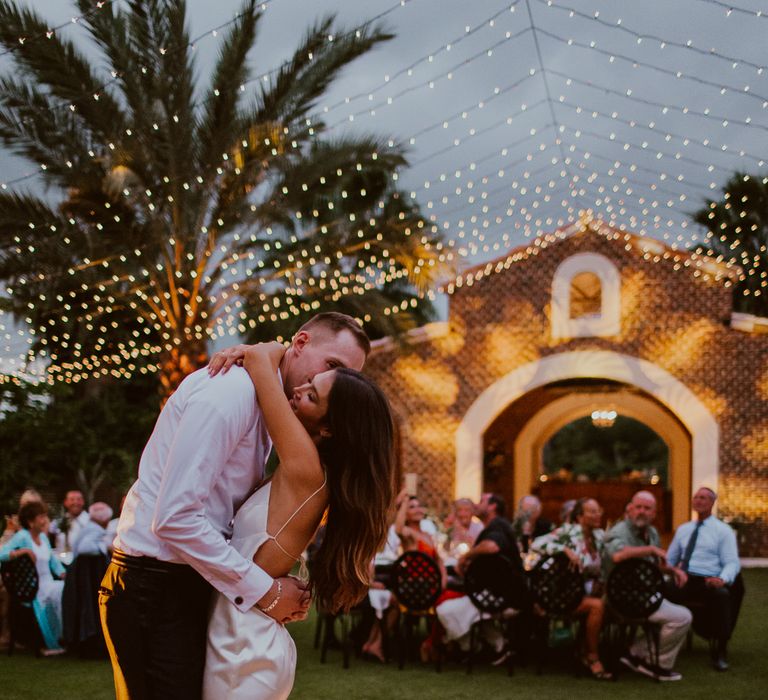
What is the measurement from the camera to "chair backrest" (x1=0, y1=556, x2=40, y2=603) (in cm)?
832

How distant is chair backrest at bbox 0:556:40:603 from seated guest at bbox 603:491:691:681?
16.1 ft

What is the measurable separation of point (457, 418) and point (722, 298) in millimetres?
5403

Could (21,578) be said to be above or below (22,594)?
above

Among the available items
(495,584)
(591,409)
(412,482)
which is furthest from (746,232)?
(495,584)

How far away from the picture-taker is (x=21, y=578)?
328 inches

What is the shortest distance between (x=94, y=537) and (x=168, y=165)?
18.6ft

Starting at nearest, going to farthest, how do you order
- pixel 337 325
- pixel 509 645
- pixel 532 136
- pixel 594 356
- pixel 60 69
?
pixel 337 325
pixel 509 645
pixel 60 69
pixel 532 136
pixel 594 356

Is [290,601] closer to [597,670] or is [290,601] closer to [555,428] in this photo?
[597,670]

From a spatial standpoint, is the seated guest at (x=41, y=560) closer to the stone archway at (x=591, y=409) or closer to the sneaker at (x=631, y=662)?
the sneaker at (x=631, y=662)

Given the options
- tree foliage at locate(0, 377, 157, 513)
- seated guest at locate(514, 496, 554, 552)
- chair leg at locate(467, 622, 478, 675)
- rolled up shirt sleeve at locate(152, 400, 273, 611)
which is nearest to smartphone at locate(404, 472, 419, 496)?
tree foliage at locate(0, 377, 157, 513)

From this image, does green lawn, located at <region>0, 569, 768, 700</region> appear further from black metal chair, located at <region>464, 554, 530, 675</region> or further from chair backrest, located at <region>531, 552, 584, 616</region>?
chair backrest, located at <region>531, 552, 584, 616</region>

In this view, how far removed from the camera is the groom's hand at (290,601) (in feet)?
7.82

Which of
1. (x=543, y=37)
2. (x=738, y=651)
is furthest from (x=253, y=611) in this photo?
(x=543, y=37)

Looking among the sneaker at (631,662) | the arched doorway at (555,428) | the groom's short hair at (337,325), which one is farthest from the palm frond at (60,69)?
the arched doorway at (555,428)
